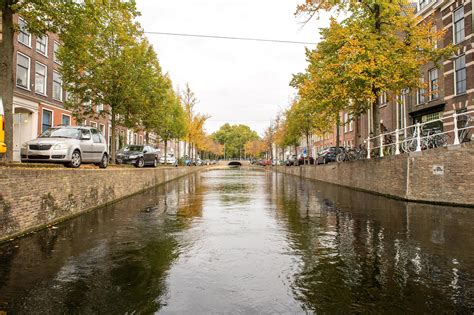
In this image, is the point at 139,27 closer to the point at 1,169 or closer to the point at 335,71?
the point at 335,71

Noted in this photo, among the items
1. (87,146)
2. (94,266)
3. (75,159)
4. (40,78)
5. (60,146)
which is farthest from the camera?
(40,78)

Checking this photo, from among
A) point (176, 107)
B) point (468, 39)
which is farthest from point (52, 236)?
point (176, 107)

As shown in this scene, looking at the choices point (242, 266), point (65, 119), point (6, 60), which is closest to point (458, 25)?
point (242, 266)

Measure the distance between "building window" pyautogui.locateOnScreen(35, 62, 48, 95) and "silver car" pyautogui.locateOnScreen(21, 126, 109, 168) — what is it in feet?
49.8

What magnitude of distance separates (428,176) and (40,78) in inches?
1073

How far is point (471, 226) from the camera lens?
8.68m

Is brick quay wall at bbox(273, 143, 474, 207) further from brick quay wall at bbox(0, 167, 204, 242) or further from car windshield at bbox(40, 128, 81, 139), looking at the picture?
car windshield at bbox(40, 128, 81, 139)

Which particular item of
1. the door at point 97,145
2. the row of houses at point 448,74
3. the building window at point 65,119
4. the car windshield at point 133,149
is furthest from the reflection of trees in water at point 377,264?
the building window at point 65,119

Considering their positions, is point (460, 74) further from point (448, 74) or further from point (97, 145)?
point (97, 145)

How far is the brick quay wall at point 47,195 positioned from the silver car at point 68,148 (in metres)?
1.05

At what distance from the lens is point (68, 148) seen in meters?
12.2

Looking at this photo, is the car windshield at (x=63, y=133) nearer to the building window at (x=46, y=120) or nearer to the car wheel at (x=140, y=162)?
the car wheel at (x=140, y=162)

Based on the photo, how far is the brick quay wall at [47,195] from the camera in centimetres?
721

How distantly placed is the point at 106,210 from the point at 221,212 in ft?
12.6
